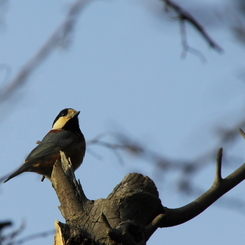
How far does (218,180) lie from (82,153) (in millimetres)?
3287

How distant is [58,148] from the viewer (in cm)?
634

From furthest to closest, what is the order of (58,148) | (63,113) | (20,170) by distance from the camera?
(63,113), (58,148), (20,170)

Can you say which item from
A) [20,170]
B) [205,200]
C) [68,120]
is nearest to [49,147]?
[20,170]

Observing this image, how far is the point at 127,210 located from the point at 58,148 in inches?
118

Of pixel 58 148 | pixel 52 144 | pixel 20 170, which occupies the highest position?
pixel 52 144

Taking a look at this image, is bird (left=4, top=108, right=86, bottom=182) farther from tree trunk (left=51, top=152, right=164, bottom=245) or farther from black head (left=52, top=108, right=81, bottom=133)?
tree trunk (left=51, top=152, right=164, bottom=245)

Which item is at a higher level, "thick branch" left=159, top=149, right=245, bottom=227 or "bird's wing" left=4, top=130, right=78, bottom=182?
"bird's wing" left=4, top=130, right=78, bottom=182

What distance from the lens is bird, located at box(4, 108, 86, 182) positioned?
6.07m

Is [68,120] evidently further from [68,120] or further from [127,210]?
[127,210]

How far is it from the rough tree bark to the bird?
226 centimetres

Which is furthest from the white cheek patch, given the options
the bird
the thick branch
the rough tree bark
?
the thick branch

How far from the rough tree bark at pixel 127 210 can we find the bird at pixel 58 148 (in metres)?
2.26

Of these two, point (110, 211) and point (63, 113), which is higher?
point (63, 113)

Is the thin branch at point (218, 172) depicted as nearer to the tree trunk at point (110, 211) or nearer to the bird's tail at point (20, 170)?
the tree trunk at point (110, 211)
